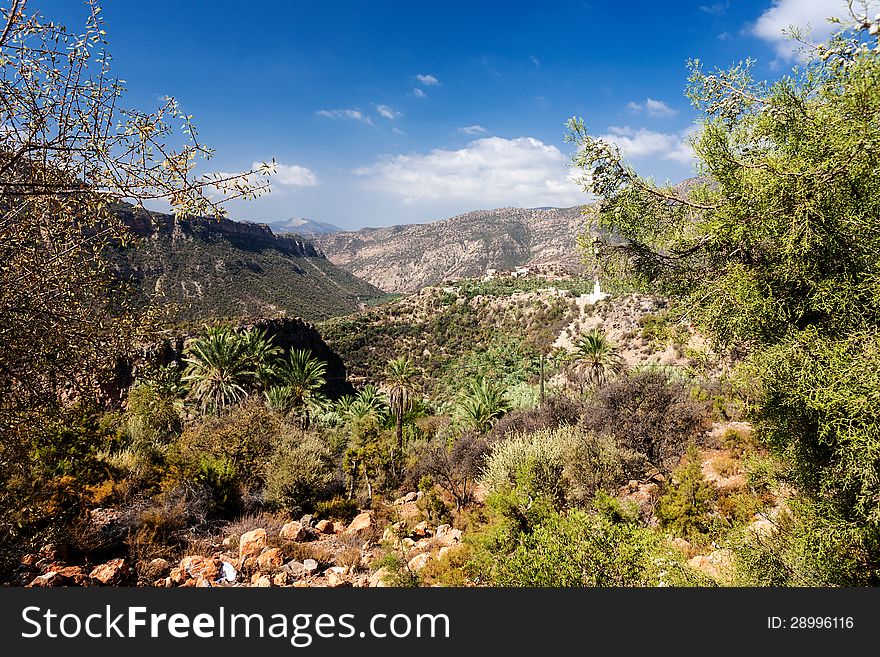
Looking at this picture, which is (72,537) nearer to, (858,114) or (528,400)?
(858,114)

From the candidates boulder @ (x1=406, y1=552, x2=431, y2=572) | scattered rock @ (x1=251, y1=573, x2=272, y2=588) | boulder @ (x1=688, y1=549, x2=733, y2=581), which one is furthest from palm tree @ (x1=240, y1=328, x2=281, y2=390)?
boulder @ (x1=688, y1=549, x2=733, y2=581)

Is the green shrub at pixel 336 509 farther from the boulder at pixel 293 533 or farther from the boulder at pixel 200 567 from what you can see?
the boulder at pixel 200 567

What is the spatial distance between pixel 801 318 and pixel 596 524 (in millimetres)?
3029

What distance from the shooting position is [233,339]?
23.2 meters

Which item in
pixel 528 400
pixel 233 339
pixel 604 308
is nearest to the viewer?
pixel 233 339

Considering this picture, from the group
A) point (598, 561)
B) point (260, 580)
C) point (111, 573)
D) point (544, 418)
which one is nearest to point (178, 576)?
point (111, 573)

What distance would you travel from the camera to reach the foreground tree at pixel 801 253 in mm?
3109

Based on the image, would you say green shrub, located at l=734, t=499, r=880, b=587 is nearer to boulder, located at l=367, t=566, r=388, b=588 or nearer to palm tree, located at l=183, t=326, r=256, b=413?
boulder, located at l=367, t=566, r=388, b=588

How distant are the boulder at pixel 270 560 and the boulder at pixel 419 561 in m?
3.22

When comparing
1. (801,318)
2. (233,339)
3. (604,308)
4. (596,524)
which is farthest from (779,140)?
(604,308)

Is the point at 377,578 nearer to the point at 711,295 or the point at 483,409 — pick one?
the point at 711,295

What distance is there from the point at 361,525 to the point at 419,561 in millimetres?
3927

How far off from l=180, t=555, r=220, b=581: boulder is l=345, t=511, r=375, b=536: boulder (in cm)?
376

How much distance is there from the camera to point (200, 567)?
9133mm
